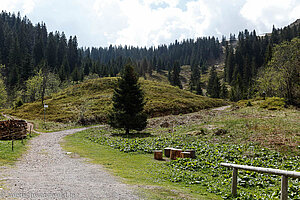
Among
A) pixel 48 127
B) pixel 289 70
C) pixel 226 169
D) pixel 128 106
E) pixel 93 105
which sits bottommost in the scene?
pixel 48 127

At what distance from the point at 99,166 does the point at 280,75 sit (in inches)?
1664

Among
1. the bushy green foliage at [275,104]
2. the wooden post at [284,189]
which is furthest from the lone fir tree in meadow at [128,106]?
the wooden post at [284,189]

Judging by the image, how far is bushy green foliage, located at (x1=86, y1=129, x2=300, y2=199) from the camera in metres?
8.23

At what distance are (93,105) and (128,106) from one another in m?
34.2

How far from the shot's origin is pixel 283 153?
45.7 ft

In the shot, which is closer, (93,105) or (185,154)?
(185,154)

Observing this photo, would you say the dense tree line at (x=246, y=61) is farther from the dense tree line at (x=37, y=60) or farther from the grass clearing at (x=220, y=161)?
the grass clearing at (x=220, y=161)

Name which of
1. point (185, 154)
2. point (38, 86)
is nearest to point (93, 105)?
point (38, 86)

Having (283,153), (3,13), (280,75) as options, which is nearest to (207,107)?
(280,75)

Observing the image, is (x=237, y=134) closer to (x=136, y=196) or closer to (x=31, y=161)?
(x=136, y=196)

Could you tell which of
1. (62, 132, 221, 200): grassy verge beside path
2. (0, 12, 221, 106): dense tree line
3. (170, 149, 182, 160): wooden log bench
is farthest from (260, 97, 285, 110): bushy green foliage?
(0, 12, 221, 106): dense tree line

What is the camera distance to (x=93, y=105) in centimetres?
6141

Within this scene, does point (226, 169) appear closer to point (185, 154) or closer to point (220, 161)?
point (220, 161)

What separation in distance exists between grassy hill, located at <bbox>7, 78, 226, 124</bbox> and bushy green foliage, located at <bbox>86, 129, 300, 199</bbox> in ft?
102
